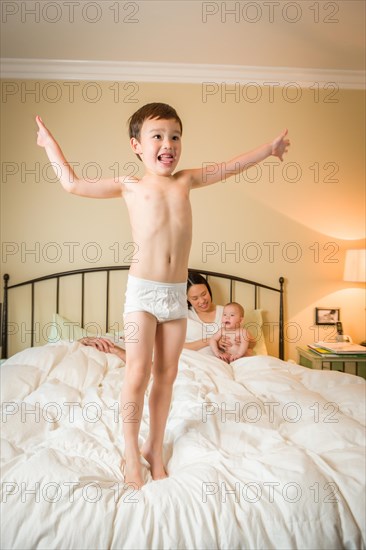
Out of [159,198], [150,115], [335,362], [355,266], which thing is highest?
[150,115]

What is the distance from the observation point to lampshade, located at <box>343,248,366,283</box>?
3.18 metres

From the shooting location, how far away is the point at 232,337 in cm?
284

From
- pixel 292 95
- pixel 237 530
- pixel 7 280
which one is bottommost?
pixel 237 530

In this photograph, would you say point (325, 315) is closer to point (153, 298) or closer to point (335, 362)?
point (335, 362)

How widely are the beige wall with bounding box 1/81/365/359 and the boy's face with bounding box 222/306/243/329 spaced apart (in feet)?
1.89

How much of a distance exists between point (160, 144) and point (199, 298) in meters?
1.79

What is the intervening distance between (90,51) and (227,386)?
2351mm

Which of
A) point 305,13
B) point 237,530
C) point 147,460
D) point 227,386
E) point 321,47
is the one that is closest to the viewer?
point 237,530

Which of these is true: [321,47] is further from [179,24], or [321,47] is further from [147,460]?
[147,460]

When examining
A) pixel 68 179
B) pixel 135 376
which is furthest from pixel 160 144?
pixel 135 376

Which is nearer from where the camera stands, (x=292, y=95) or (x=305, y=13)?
(x=305, y=13)

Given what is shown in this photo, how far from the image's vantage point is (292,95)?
3471 millimetres

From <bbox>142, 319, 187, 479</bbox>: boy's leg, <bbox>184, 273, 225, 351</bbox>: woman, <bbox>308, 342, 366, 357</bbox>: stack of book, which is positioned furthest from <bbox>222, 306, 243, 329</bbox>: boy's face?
<bbox>142, 319, 187, 479</bbox>: boy's leg

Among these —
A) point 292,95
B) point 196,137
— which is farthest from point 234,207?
point 292,95
